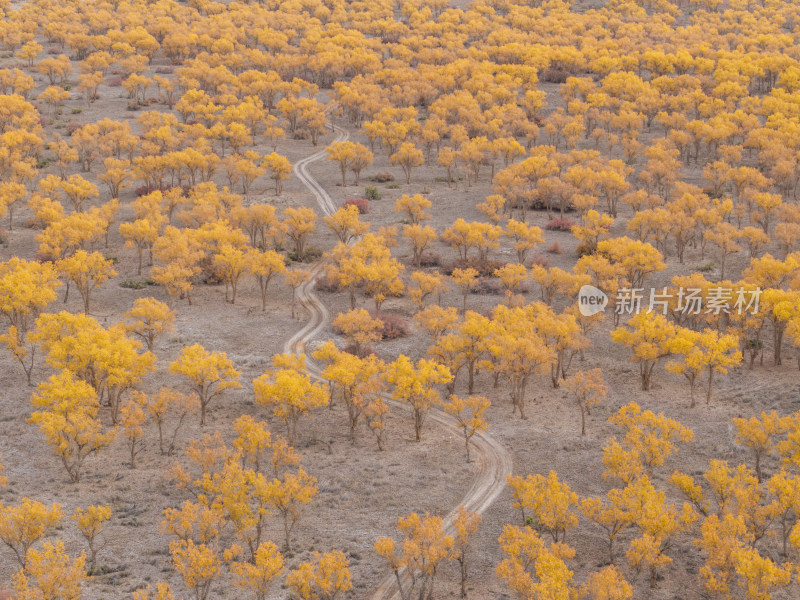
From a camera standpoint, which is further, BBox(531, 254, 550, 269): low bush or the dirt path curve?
BBox(531, 254, 550, 269): low bush

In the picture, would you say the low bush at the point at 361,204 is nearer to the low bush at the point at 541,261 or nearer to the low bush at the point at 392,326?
the low bush at the point at 541,261

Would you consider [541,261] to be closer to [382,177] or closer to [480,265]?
[480,265]

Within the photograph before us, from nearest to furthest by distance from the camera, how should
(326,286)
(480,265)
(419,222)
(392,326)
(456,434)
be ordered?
(456,434), (392,326), (326,286), (480,265), (419,222)

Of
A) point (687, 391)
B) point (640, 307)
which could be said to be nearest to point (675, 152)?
point (640, 307)

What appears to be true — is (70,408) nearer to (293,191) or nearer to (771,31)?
(293,191)

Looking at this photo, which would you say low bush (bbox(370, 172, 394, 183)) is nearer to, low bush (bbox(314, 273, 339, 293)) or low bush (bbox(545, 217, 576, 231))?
low bush (bbox(545, 217, 576, 231))

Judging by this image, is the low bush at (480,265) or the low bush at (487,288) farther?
the low bush at (480,265)

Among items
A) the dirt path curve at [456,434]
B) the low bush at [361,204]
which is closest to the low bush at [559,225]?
the low bush at [361,204]

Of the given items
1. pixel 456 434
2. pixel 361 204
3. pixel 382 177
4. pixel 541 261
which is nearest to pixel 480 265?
pixel 541 261

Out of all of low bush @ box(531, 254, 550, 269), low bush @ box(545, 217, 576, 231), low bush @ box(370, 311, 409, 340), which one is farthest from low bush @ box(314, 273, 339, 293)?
low bush @ box(545, 217, 576, 231)
